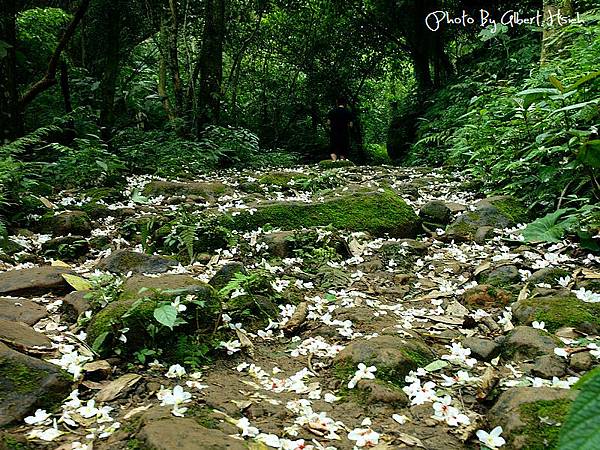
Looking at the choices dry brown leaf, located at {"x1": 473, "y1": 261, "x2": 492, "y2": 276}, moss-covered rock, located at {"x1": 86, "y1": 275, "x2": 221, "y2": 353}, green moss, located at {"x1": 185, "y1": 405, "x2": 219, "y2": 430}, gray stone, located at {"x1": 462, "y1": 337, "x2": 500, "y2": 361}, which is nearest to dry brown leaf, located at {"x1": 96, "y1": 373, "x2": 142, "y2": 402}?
moss-covered rock, located at {"x1": 86, "y1": 275, "x2": 221, "y2": 353}

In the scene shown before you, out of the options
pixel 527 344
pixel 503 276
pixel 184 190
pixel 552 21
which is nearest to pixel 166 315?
pixel 527 344

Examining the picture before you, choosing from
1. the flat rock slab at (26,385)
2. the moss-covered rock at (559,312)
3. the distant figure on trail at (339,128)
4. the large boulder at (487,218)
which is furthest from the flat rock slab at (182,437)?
the distant figure on trail at (339,128)

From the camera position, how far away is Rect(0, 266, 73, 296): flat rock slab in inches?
150

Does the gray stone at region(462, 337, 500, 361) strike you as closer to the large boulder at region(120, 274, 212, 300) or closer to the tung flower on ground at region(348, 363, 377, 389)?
the tung flower on ground at region(348, 363, 377, 389)

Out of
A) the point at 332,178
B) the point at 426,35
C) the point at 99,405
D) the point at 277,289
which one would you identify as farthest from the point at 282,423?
the point at 426,35

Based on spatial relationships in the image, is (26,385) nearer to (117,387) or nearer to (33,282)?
(117,387)

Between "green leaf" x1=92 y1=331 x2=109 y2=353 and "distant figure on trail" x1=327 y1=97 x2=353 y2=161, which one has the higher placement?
"distant figure on trail" x1=327 y1=97 x2=353 y2=161

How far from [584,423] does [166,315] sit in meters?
2.27

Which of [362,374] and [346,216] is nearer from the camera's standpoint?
[362,374]

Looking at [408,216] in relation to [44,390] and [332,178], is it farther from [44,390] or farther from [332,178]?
[44,390]

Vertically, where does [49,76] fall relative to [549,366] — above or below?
above

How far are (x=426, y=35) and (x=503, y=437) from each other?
58.5ft

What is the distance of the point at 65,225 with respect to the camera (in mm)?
5703

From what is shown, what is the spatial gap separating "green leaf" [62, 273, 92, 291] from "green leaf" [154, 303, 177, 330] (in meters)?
1.24
